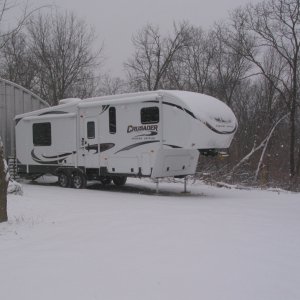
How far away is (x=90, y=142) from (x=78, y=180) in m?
1.47

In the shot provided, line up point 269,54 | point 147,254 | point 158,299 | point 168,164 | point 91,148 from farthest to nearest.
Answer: point 269,54
point 91,148
point 168,164
point 147,254
point 158,299

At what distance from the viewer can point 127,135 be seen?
1465cm

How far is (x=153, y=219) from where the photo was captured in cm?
898

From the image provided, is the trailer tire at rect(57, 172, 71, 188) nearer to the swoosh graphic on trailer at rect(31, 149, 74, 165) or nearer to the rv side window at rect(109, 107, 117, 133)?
the swoosh graphic on trailer at rect(31, 149, 74, 165)

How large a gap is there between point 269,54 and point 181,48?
6454 mm

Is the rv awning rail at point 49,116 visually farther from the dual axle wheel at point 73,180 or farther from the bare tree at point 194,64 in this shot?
the bare tree at point 194,64

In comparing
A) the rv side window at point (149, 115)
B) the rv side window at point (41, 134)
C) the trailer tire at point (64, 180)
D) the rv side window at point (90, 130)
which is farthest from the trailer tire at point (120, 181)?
the rv side window at point (149, 115)

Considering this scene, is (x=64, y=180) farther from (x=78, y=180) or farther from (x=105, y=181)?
(x=105, y=181)

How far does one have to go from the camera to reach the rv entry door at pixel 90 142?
51.3ft

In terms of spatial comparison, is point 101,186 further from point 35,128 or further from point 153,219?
point 153,219

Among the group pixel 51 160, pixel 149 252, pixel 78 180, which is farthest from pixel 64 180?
pixel 149 252

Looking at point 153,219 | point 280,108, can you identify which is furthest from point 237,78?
point 153,219

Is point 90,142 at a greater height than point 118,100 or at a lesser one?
lesser

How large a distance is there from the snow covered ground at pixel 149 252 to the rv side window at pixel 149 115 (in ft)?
12.3
